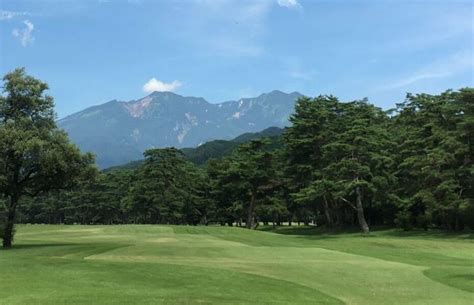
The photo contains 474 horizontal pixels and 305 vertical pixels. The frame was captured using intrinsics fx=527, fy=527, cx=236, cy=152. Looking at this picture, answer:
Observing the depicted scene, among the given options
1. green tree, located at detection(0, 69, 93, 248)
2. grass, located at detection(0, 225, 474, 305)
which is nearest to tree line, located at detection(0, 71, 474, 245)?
green tree, located at detection(0, 69, 93, 248)

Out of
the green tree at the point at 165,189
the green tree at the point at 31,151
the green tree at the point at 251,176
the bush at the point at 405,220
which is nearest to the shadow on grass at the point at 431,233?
the bush at the point at 405,220

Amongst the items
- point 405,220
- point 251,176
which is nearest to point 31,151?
point 405,220

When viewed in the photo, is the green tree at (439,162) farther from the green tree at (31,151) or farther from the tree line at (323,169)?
Result: the green tree at (31,151)

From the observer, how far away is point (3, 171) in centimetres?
3170

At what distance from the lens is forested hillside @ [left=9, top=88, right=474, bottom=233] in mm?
53312

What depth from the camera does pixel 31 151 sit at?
102 feet

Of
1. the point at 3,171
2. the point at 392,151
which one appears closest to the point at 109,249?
the point at 3,171

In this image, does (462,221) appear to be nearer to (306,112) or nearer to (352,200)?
(352,200)

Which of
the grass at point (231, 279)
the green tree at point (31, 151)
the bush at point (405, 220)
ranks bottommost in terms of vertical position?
the grass at point (231, 279)

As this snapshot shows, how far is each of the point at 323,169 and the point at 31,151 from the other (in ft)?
128

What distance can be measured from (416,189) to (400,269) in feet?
126

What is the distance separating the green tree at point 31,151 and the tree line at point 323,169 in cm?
7

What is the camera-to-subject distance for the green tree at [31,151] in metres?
31.4

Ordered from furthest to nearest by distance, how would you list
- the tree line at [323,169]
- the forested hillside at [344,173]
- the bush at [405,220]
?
the bush at [405,220] → the forested hillside at [344,173] → the tree line at [323,169]
